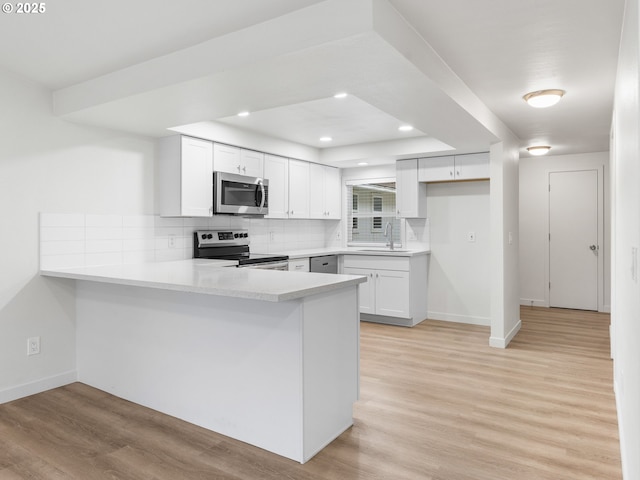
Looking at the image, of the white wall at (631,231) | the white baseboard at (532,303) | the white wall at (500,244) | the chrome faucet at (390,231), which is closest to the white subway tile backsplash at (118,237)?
the chrome faucet at (390,231)

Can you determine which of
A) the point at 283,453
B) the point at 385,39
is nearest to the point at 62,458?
the point at 283,453

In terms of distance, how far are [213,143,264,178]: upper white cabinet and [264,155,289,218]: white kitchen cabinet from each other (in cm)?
14

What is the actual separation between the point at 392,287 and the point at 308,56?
3.66m

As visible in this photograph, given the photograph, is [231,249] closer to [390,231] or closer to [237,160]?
[237,160]

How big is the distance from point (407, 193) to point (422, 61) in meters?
3.28

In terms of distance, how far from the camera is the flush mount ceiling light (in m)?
3.34

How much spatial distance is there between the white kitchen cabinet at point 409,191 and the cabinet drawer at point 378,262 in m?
0.66

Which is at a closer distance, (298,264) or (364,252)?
(298,264)

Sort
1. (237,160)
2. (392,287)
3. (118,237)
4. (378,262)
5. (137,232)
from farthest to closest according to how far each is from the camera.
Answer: (378,262)
(392,287)
(237,160)
(137,232)
(118,237)

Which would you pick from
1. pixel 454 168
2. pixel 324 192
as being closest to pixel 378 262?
pixel 324 192

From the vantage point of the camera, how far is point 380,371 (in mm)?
3648

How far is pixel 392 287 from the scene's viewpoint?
536cm

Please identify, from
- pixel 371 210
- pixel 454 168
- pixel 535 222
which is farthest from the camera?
pixel 535 222

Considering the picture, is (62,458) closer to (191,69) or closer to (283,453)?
(283,453)
